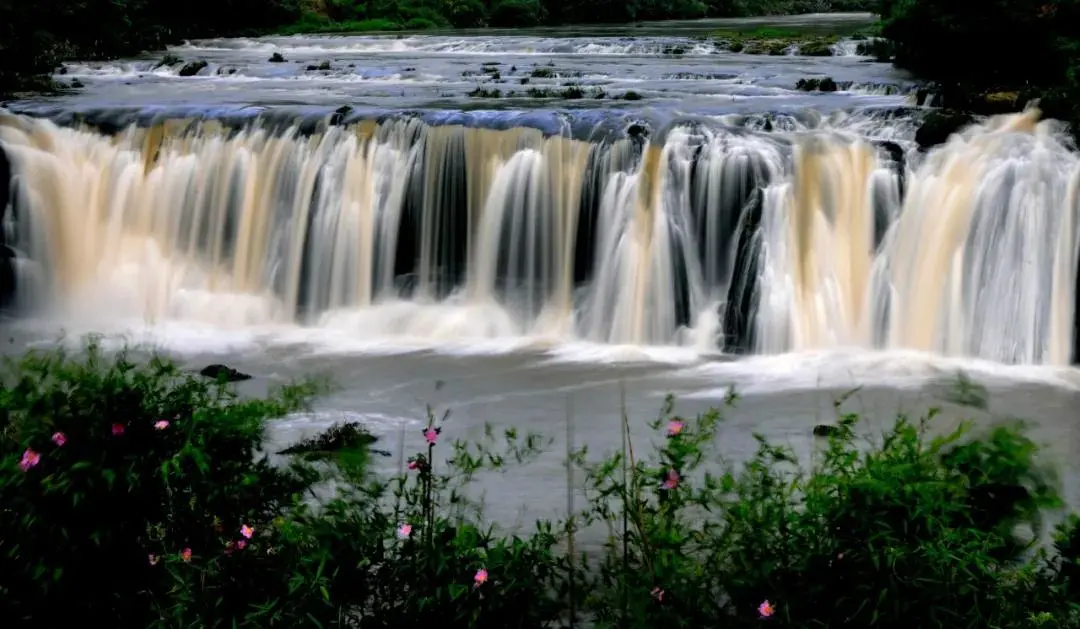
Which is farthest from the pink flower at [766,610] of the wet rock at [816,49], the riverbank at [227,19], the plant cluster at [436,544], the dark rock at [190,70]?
the wet rock at [816,49]

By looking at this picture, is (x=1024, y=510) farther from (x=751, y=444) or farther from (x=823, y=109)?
(x=823, y=109)

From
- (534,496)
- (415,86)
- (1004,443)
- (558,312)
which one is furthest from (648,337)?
(415,86)

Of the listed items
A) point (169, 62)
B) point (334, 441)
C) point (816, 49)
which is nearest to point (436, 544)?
point (334, 441)

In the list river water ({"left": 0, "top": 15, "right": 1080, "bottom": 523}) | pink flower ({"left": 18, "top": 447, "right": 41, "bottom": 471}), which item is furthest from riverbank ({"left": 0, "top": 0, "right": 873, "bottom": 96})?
pink flower ({"left": 18, "top": 447, "right": 41, "bottom": 471})

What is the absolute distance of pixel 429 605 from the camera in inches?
143

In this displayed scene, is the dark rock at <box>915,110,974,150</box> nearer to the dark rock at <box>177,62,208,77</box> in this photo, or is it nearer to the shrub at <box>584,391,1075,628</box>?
the shrub at <box>584,391,1075,628</box>

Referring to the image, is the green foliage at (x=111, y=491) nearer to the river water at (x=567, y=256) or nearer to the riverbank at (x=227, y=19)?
the river water at (x=567, y=256)

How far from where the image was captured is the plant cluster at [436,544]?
11.3 feet

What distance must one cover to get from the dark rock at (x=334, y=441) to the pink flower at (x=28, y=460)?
2.27 metres

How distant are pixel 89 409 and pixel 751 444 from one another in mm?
3898

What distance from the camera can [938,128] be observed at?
377 inches

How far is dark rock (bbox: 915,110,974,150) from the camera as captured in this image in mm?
9539

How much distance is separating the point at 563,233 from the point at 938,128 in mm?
3293

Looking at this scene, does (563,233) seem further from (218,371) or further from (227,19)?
(227,19)
